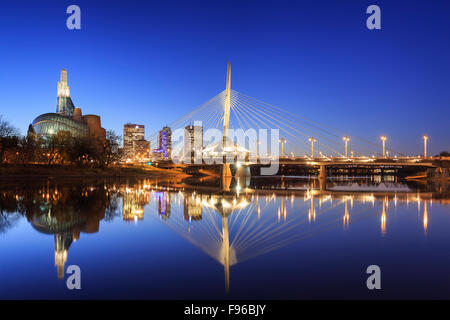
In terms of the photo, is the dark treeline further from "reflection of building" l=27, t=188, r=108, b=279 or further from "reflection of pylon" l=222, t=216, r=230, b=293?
"reflection of pylon" l=222, t=216, r=230, b=293

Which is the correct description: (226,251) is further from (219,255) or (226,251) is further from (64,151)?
(64,151)

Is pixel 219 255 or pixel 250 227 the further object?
pixel 250 227

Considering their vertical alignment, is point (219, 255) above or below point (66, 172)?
below

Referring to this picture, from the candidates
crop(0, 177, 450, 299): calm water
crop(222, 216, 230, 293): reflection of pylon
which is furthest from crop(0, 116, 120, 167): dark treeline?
crop(222, 216, 230, 293): reflection of pylon

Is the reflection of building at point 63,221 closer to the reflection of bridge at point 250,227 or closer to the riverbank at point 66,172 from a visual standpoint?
the reflection of bridge at point 250,227

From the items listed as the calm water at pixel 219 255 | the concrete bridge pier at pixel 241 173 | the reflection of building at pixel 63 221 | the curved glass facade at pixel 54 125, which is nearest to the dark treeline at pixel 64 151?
the concrete bridge pier at pixel 241 173

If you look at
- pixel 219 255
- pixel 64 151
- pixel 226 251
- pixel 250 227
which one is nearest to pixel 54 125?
pixel 64 151

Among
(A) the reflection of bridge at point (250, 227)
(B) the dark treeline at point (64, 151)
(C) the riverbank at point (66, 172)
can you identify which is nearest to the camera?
(A) the reflection of bridge at point (250, 227)

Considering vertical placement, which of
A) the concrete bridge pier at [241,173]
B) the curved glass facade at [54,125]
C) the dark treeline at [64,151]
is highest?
the curved glass facade at [54,125]

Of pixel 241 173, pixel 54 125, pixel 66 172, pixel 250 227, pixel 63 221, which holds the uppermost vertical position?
pixel 54 125

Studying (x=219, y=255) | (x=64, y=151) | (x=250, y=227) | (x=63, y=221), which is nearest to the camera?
(x=219, y=255)

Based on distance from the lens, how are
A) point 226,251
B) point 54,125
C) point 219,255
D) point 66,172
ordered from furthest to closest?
point 54,125 → point 66,172 → point 226,251 → point 219,255

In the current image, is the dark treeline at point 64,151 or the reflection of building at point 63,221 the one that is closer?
the reflection of building at point 63,221

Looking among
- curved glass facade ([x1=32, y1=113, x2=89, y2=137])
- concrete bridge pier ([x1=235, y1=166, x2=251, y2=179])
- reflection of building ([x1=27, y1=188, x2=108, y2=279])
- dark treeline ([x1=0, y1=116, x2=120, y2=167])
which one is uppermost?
curved glass facade ([x1=32, y1=113, x2=89, y2=137])
